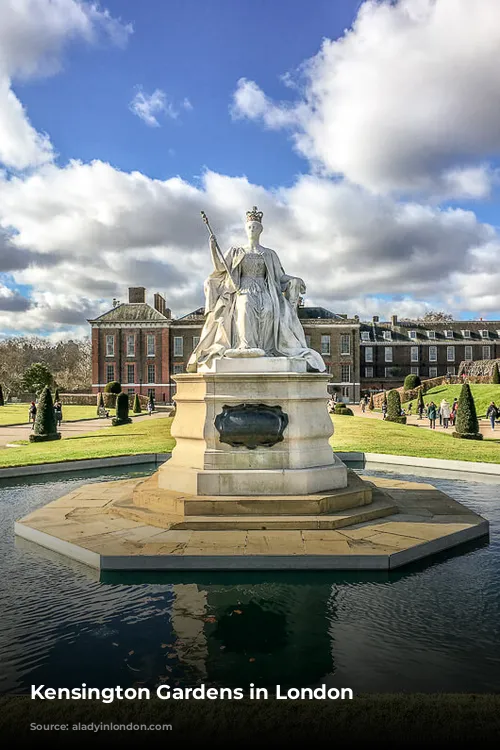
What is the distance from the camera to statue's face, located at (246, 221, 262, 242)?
8.70 meters

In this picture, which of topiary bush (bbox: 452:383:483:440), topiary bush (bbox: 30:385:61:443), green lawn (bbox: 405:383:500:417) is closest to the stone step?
topiary bush (bbox: 30:385:61:443)

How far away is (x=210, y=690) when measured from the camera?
11.1 ft

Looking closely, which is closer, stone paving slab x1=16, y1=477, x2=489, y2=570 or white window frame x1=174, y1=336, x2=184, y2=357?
stone paving slab x1=16, y1=477, x2=489, y2=570

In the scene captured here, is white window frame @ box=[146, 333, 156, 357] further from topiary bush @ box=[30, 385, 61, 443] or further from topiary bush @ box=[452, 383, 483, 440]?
topiary bush @ box=[452, 383, 483, 440]

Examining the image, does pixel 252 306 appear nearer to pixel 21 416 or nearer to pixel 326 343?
pixel 21 416

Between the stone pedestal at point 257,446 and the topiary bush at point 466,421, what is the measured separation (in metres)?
16.9

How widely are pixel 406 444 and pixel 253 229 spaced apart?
39.8ft

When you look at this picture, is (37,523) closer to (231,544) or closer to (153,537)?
(153,537)

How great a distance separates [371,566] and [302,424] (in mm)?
2468

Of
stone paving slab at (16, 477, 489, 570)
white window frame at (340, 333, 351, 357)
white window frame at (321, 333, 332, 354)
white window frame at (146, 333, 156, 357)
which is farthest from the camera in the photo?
white window frame at (340, 333, 351, 357)

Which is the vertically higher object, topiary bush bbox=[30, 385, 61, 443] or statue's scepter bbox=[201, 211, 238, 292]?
statue's scepter bbox=[201, 211, 238, 292]

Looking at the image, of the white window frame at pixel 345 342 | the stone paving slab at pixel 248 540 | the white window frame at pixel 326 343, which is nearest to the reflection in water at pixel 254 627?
the stone paving slab at pixel 248 540

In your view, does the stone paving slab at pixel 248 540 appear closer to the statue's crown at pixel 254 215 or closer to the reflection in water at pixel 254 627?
the reflection in water at pixel 254 627

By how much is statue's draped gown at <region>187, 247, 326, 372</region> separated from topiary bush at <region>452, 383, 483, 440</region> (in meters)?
16.7
